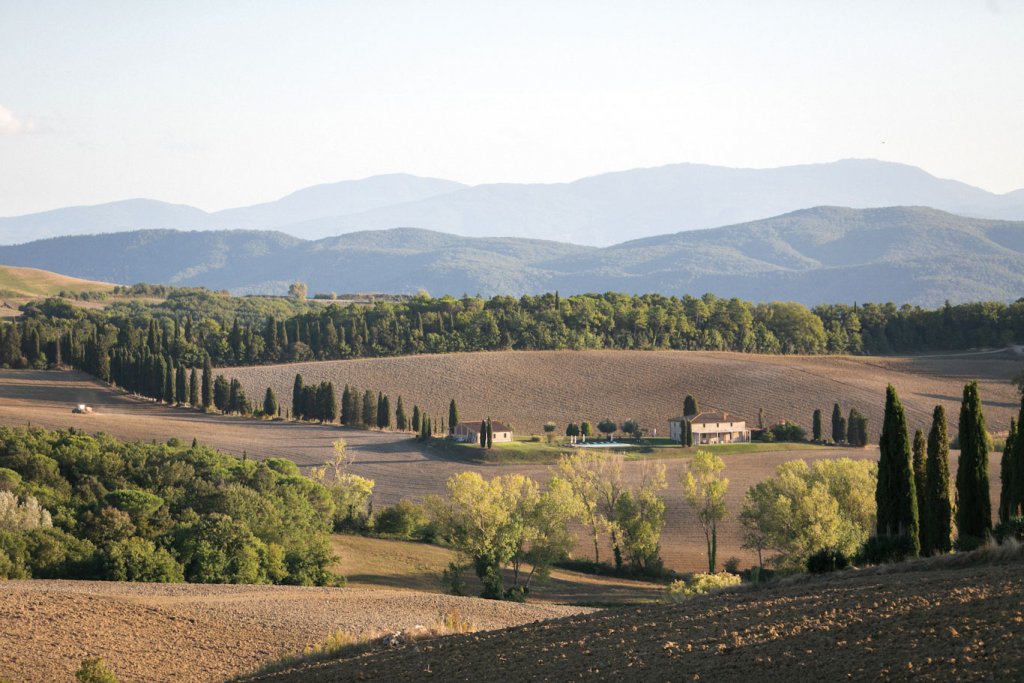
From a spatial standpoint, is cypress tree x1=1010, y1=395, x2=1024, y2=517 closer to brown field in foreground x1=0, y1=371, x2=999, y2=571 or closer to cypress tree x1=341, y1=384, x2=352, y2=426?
brown field in foreground x1=0, y1=371, x2=999, y2=571

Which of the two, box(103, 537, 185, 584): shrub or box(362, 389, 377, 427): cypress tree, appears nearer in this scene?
box(103, 537, 185, 584): shrub

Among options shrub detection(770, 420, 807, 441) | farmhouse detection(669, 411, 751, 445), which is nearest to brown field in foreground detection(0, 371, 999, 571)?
farmhouse detection(669, 411, 751, 445)

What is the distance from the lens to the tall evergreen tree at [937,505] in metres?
27.3

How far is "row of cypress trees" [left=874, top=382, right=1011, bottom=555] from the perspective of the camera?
27328mm

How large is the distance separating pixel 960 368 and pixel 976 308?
23.3 m

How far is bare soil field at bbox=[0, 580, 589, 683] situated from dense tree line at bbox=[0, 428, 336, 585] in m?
2.78

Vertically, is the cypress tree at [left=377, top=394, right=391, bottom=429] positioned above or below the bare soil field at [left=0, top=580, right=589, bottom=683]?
above

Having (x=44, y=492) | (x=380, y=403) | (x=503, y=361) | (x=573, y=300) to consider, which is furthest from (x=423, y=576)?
(x=573, y=300)

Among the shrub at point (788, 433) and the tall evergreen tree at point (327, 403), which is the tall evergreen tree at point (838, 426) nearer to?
the shrub at point (788, 433)

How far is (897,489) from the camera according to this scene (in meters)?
28.1

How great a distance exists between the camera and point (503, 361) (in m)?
112

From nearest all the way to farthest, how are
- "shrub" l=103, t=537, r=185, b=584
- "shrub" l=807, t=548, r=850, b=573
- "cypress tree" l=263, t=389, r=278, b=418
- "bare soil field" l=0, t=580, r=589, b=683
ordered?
1. "bare soil field" l=0, t=580, r=589, b=683
2. "shrub" l=807, t=548, r=850, b=573
3. "shrub" l=103, t=537, r=185, b=584
4. "cypress tree" l=263, t=389, r=278, b=418

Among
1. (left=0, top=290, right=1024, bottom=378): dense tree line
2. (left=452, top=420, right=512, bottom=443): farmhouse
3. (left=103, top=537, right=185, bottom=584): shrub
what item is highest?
(left=0, top=290, right=1024, bottom=378): dense tree line

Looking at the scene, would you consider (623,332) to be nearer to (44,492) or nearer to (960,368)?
(960,368)
